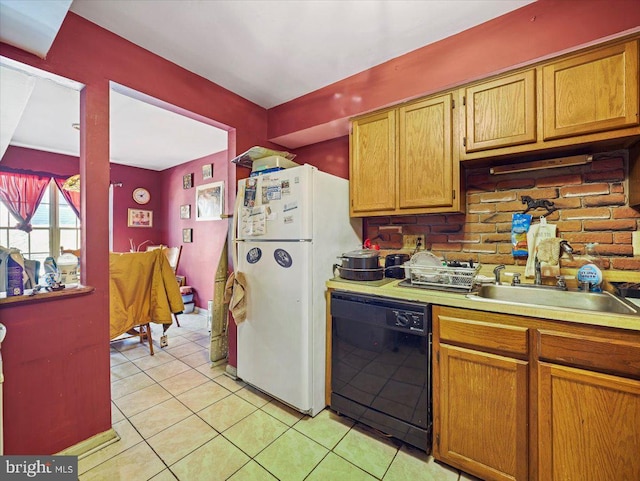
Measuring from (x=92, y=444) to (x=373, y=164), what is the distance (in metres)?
2.41

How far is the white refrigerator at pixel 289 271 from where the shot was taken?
5.75 ft

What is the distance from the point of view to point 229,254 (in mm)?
2471

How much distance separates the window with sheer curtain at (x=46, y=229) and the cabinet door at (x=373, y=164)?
4.64 metres

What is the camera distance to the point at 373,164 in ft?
6.56

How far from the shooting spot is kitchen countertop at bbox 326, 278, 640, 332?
1023mm

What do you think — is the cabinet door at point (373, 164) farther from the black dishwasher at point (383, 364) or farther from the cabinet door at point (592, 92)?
the cabinet door at point (592, 92)

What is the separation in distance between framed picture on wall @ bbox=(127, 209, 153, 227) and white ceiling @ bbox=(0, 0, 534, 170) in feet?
8.32

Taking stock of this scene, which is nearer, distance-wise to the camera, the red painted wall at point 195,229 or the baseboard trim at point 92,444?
the baseboard trim at point 92,444

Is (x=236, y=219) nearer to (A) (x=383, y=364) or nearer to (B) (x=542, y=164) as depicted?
(A) (x=383, y=364)

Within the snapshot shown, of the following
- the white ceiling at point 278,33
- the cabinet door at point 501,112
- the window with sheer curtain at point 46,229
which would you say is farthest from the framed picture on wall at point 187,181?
the cabinet door at point 501,112

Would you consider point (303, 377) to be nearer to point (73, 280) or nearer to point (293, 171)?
point (293, 171)

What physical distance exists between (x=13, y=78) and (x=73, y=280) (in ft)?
3.77

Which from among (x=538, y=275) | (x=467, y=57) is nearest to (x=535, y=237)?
(x=538, y=275)

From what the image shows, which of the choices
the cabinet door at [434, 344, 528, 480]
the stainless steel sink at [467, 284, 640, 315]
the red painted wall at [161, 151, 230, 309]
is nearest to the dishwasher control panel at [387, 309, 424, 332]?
the cabinet door at [434, 344, 528, 480]
